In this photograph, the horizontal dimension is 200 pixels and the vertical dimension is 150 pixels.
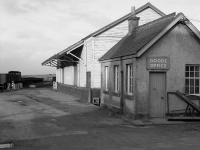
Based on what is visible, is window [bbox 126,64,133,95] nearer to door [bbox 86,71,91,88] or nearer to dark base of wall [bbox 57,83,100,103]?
dark base of wall [bbox 57,83,100,103]

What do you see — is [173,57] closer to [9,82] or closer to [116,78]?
[116,78]

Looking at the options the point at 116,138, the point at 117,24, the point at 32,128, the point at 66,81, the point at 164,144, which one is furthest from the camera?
the point at 66,81

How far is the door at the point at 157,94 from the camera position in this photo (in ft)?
58.5

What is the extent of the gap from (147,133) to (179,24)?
670cm

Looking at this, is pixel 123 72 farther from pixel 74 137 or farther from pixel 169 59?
pixel 74 137

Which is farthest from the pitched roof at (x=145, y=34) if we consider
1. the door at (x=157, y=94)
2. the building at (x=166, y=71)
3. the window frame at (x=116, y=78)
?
the door at (x=157, y=94)

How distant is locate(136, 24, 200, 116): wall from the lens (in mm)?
17594

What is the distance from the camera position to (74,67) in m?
34.9

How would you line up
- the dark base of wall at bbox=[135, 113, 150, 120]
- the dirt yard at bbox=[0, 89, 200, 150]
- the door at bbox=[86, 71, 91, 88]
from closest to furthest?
1. the dirt yard at bbox=[0, 89, 200, 150]
2. the dark base of wall at bbox=[135, 113, 150, 120]
3. the door at bbox=[86, 71, 91, 88]

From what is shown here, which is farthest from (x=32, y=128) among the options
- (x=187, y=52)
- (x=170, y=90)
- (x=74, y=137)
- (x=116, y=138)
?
(x=187, y=52)

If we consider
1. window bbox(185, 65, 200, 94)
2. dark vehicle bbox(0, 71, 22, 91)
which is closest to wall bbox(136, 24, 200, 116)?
window bbox(185, 65, 200, 94)

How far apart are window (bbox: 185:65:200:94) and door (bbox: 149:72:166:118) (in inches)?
51.6

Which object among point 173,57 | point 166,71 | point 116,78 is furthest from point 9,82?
point 173,57

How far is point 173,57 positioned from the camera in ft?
58.7
